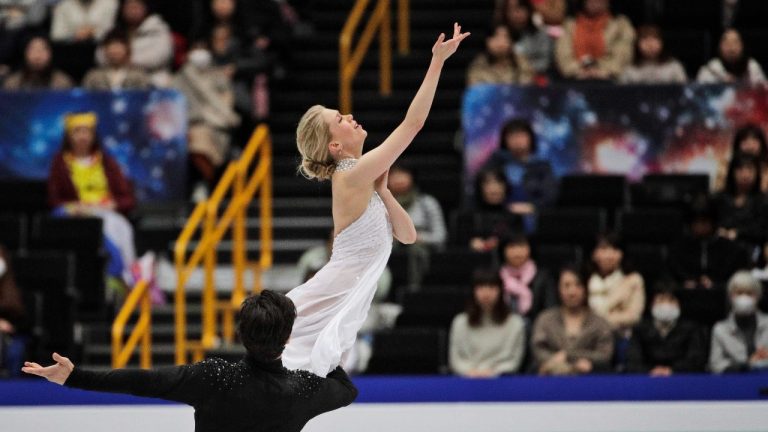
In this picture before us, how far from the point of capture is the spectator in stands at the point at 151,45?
11156mm

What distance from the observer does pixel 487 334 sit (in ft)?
28.8

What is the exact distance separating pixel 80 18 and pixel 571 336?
497cm

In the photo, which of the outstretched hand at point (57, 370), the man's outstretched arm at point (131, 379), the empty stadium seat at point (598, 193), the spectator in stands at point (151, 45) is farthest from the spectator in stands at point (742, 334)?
the outstretched hand at point (57, 370)

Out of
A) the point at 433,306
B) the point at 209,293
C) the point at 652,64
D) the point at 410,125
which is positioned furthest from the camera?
the point at 652,64

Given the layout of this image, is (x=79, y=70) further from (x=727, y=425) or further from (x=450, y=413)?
(x=727, y=425)

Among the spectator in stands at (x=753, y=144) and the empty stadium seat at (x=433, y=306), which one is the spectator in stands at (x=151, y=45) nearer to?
the empty stadium seat at (x=433, y=306)

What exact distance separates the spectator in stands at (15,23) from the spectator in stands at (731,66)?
5.00m

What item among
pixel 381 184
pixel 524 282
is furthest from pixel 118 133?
pixel 381 184

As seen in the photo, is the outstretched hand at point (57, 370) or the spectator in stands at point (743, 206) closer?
the outstretched hand at point (57, 370)

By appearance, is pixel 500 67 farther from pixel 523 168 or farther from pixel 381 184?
pixel 381 184

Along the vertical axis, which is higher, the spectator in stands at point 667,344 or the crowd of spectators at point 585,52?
the crowd of spectators at point 585,52

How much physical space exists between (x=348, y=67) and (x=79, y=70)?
2.05 metres

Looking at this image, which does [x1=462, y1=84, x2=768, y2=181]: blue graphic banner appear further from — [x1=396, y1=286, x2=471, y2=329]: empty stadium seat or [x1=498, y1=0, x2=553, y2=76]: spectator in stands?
[x1=396, y1=286, x2=471, y2=329]: empty stadium seat

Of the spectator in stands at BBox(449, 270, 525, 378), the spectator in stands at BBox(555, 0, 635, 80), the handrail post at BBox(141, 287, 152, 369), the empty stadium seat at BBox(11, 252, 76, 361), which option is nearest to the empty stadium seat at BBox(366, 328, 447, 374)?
the spectator in stands at BBox(449, 270, 525, 378)
